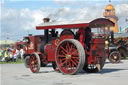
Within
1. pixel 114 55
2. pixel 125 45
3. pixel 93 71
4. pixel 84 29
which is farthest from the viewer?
pixel 125 45

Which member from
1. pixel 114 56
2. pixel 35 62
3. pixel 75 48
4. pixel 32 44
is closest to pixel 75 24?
pixel 75 48

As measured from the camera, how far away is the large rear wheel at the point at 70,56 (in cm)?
1159

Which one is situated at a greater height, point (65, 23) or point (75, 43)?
point (65, 23)

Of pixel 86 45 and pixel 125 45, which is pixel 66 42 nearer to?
pixel 86 45

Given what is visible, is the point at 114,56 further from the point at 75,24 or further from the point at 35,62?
the point at 75,24

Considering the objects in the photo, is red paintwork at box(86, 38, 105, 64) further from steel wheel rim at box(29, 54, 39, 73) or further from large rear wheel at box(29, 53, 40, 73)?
steel wheel rim at box(29, 54, 39, 73)

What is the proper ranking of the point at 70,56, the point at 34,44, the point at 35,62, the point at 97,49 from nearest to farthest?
the point at 70,56 → the point at 97,49 → the point at 35,62 → the point at 34,44

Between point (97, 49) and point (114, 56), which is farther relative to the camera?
point (114, 56)

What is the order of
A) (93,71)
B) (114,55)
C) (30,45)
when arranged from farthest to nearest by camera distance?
(114,55) < (30,45) < (93,71)

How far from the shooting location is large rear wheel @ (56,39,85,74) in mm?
11594

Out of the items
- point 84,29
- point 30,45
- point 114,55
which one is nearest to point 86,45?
point 84,29

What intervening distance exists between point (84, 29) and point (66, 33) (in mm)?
807

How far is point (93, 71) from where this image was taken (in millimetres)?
13281

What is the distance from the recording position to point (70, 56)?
12055 mm
